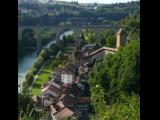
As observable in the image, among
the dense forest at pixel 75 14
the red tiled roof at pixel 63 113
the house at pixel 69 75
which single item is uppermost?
the dense forest at pixel 75 14

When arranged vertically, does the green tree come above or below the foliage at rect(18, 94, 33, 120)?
above

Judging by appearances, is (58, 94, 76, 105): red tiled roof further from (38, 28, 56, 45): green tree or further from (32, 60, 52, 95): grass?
(38, 28, 56, 45): green tree

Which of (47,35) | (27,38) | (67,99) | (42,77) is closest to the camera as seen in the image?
(27,38)

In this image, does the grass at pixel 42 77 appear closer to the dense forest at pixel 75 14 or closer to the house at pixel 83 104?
the house at pixel 83 104

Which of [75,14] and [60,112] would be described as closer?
[60,112]

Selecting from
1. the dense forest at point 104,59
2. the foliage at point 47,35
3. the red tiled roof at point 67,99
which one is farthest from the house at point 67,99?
the foliage at point 47,35

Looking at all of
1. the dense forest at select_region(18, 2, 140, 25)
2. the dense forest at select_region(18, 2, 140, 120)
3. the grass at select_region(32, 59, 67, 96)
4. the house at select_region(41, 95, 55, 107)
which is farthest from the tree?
the grass at select_region(32, 59, 67, 96)

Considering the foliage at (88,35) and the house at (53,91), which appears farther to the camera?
the foliage at (88,35)

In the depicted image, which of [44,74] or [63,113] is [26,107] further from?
[44,74]

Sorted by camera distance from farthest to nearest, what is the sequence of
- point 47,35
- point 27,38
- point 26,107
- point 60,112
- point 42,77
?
point 42,77 → point 47,35 → point 60,112 → point 26,107 → point 27,38

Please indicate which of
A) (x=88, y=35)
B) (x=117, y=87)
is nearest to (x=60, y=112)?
(x=88, y=35)
